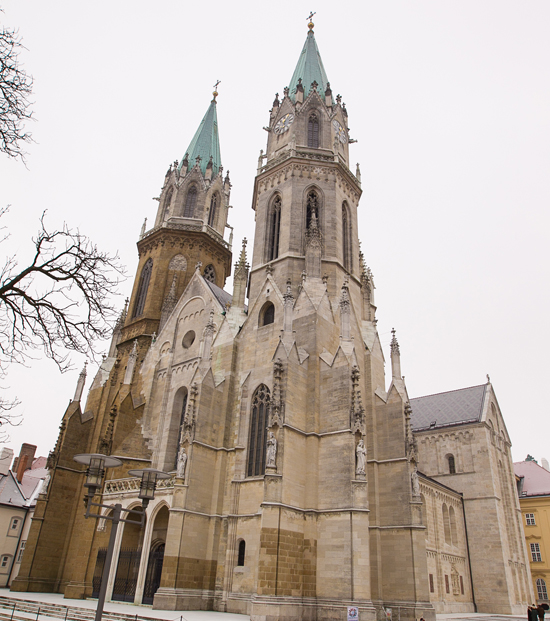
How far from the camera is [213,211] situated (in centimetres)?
3706

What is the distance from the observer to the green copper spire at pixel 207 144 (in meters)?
38.3

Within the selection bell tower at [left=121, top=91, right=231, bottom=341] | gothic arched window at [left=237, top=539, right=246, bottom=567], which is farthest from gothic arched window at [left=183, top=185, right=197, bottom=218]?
gothic arched window at [left=237, top=539, right=246, bottom=567]

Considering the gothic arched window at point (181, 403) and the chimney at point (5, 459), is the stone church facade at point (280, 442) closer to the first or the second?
the gothic arched window at point (181, 403)

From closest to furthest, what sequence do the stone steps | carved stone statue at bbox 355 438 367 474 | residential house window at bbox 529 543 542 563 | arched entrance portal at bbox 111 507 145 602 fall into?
the stone steps < carved stone statue at bbox 355 438 367 474 < arched entrance portal at bbox 111 507 145 602 < residential house window at bbox 529 543 542 563

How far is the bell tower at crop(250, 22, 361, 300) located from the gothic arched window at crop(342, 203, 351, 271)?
2.1 inches

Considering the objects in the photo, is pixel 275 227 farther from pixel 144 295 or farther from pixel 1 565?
pixel 1 565

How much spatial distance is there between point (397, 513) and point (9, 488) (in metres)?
27.9

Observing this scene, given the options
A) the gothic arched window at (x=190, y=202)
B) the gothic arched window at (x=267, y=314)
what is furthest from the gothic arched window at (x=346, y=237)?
the gothic arched window at (x=190, y=202)

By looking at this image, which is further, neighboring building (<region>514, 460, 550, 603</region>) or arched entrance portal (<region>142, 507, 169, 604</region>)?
neighboring building (<region>514, 460, 550, 603</region>)

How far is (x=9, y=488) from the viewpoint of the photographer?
35.7 meters

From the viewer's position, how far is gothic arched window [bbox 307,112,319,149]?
29.8m

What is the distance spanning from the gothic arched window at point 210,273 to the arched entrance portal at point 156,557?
16871 mm

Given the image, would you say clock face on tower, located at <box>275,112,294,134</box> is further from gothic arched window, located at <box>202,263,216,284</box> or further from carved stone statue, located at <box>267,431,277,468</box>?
carved stone statue, located at <box>267,431,277,468</box>

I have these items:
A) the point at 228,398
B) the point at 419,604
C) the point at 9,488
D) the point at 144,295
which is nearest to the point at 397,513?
the point at 419,604
